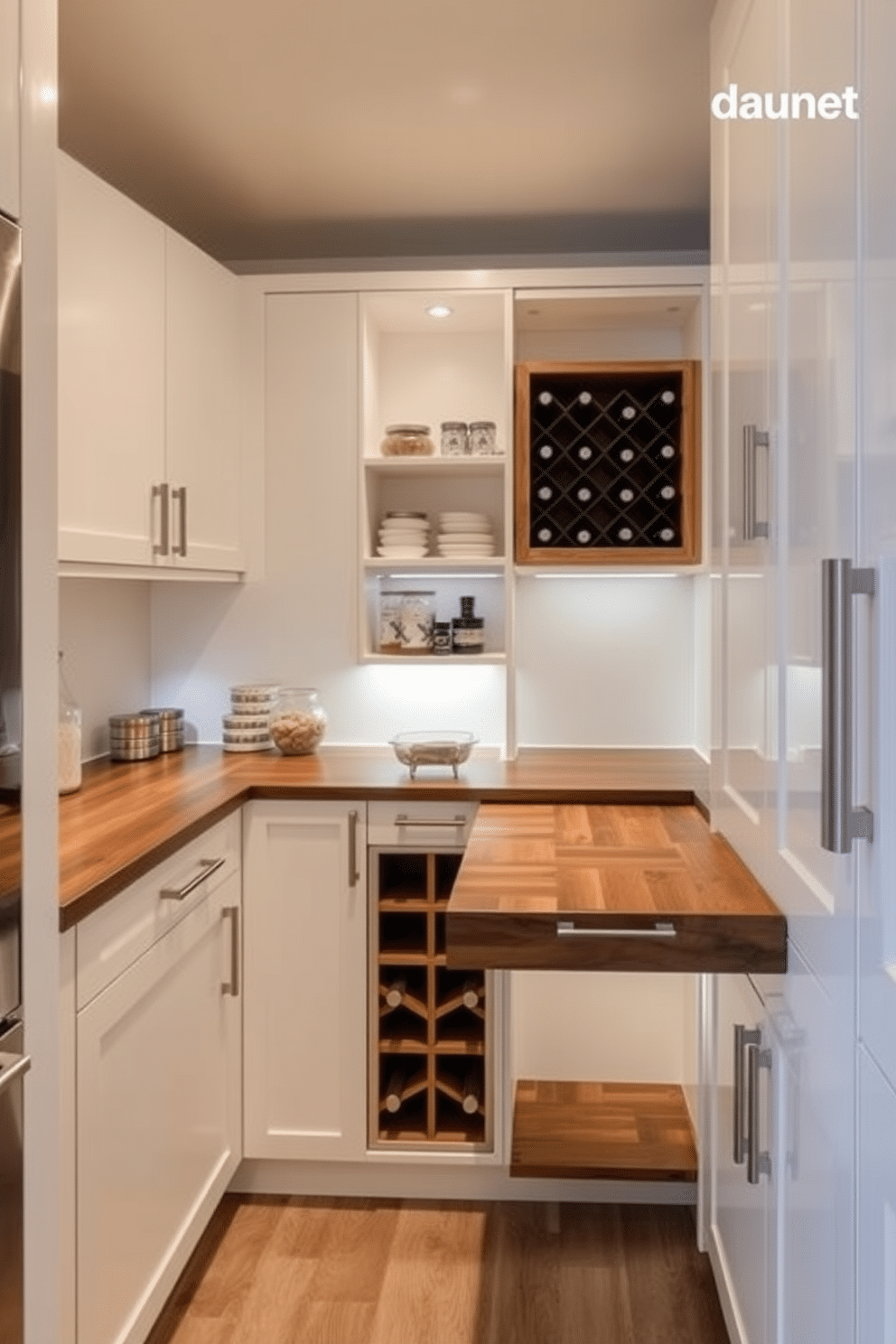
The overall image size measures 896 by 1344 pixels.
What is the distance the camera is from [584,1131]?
107 inches

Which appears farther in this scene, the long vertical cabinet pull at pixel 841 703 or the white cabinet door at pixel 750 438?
the white cabinet door at pixel 750 438

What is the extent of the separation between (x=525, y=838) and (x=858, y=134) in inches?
54.6

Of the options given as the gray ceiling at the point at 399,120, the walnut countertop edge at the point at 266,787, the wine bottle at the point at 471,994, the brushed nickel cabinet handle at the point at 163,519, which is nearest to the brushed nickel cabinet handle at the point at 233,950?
Result: the walnut countertop edge at the point at 266,787

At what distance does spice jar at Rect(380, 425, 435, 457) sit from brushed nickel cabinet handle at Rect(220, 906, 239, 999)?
49.8 inches

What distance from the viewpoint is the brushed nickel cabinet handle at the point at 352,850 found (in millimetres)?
2564

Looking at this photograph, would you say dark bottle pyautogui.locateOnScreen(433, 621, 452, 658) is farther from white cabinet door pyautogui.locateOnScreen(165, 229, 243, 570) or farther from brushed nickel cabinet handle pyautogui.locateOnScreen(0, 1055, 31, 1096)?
brushed nickel cabinet handle pyautogui.locateOnScreen(0, 1055, 31, 1096)

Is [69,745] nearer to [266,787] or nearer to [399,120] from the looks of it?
[266,787]

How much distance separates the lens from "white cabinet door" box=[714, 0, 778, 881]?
5.12ft

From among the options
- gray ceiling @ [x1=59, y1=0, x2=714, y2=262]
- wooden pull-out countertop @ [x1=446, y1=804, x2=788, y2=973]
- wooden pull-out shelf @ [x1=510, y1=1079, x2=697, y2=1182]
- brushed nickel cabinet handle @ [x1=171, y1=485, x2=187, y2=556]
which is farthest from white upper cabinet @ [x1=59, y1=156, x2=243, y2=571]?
wooden pull-out shelf @ [x1=510, y1=1079, x2=697, y2=1182]

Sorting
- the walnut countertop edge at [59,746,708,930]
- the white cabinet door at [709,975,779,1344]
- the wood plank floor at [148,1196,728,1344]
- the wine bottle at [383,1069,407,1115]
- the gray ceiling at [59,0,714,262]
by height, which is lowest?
the wood plank floor at [148,1196,728,1344]

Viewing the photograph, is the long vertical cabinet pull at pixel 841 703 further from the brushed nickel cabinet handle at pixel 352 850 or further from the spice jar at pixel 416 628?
the spice jar at pixel 416 628

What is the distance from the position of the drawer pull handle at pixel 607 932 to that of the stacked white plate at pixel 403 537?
1.59 meters

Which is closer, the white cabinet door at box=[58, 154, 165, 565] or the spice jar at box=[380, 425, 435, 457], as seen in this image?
the white cabinet door at box=[58, 154, 165, 565]

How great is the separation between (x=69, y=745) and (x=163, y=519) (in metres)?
0.54
